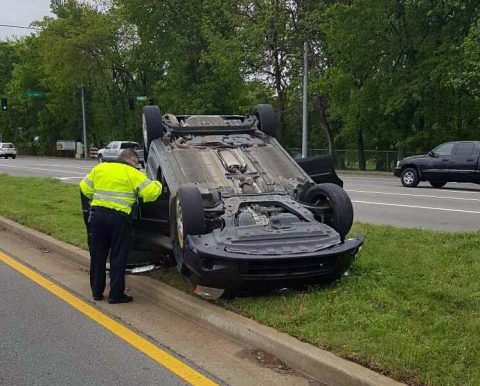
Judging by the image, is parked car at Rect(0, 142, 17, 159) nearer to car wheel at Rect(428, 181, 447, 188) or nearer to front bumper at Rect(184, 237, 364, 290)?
car wheel at Rect(428, 181, 447, 188)

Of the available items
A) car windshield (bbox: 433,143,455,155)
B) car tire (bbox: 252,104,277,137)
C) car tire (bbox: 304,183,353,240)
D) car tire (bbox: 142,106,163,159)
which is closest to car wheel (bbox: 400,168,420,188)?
car windshield (bbox: 433,143,455,155)

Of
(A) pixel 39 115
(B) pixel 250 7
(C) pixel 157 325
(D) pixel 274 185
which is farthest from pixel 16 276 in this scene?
(A) pixel 39 115

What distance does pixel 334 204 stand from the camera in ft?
20.0

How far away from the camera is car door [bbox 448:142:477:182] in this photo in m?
19.6

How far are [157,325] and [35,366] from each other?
3.97 ft

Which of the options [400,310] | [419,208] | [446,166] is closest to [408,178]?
[446,166]

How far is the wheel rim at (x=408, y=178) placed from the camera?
2078cm

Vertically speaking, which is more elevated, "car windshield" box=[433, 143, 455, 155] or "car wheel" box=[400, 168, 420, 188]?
"car windshield" box=[433, 143, 455, 155]

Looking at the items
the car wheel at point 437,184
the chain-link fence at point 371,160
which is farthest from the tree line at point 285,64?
the car wheel at point 437,184

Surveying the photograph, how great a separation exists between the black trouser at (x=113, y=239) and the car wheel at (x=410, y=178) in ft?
52.9

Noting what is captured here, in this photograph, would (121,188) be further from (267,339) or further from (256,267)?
(267,339)

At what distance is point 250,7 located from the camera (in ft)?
126

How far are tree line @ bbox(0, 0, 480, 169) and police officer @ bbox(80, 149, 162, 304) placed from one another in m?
21.4

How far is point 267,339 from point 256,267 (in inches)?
29.1
